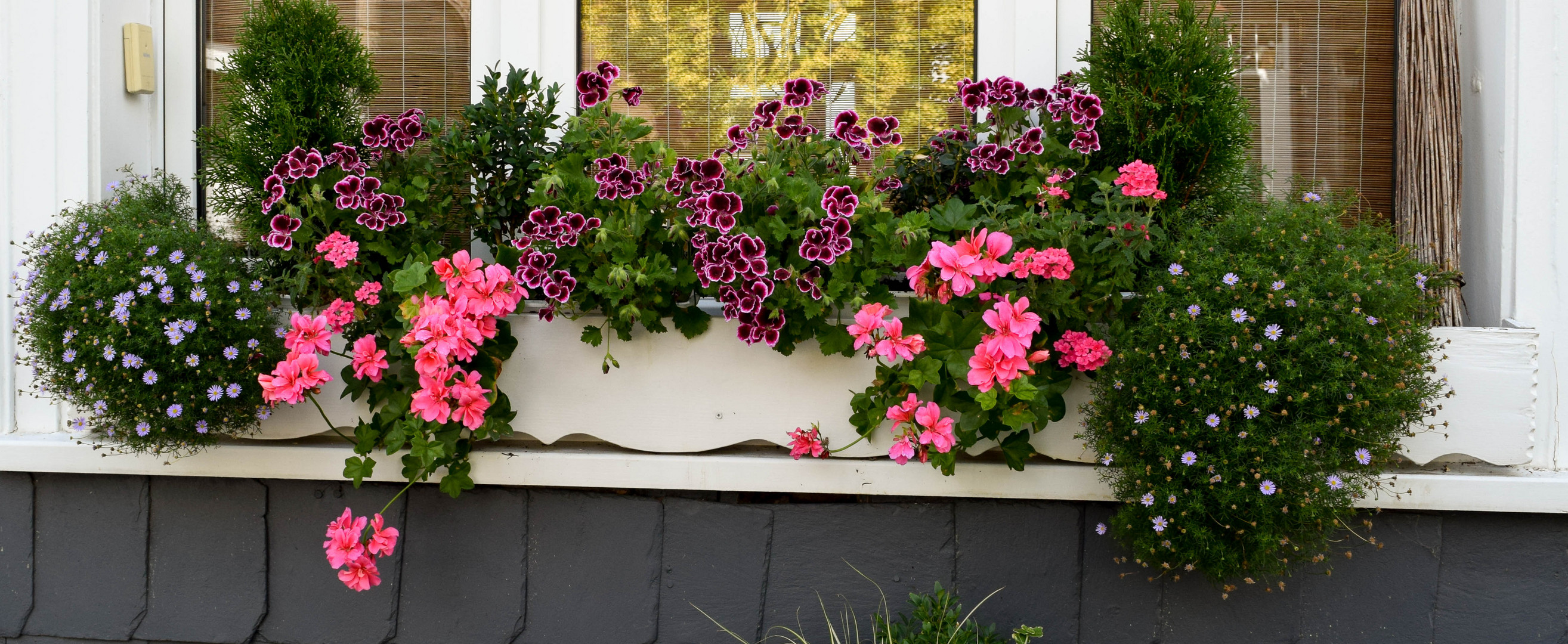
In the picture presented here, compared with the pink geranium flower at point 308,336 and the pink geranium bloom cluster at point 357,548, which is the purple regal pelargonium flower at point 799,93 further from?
the pink geranium bloom cluster at point 357,548

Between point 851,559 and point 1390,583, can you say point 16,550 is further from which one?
point 1390,583

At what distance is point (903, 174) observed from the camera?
1.73m

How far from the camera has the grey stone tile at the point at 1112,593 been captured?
1662 millimetres

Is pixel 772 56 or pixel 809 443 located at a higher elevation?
pixel 772 56

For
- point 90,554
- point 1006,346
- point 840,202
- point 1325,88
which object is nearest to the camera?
point 1006,346

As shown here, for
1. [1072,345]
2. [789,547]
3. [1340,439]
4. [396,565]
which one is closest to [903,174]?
[1072,345]

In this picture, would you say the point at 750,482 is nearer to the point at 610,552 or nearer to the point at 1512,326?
the point at 610,552

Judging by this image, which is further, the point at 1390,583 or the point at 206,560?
the point at 206,560

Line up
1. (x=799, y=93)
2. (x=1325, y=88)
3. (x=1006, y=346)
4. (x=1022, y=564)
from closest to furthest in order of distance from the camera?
(x=1006, y=346), (x=799, y=93), (x=1022, y=564), (x=1325, y=88)

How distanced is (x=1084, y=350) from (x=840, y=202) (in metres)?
0.48

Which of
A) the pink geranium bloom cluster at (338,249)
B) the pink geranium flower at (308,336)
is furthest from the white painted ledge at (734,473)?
the pink geranium bloom cluster at (338,249)

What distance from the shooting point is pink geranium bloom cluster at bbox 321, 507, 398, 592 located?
1514 mm

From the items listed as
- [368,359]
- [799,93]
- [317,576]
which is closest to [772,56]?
[799,93]

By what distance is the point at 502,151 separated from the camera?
5.48 ft
